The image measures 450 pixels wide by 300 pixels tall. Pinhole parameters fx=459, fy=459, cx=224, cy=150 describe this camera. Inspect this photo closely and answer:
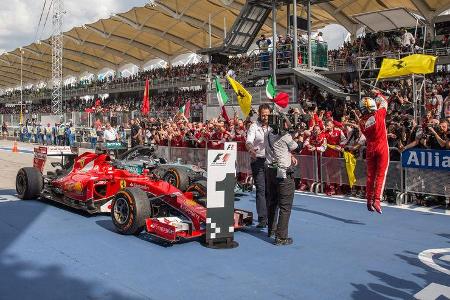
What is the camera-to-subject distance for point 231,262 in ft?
18.6

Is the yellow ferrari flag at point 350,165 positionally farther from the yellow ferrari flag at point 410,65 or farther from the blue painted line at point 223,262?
the yellow ferrari flag at point 410,65

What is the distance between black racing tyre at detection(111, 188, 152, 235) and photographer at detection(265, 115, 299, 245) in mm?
1884

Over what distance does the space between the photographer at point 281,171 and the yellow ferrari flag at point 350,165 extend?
13.6 feet

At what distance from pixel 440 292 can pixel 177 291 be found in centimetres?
271

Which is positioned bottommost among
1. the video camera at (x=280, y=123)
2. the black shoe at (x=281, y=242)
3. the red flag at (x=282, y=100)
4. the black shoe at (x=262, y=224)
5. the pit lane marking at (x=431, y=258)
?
the pit lane marking at (x=431, y=258)

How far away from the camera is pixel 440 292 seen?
4738 mm

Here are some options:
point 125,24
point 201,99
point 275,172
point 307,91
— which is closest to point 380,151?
point 275,172

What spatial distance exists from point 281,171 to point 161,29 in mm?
36494

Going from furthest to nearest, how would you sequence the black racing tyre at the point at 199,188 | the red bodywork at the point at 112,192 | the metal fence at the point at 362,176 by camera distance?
1. the metal fence at the point at 362,176
2. the black racing tyre at the point at 199,188
3. the red bodywork at the point at 112,192

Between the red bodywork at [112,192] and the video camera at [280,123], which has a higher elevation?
the video camera at [280,123]

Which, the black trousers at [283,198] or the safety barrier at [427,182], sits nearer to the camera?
the black trousers at [283,198]

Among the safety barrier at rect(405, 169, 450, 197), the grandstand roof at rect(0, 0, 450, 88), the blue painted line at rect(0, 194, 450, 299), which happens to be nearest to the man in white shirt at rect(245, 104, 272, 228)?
the blue painted line at rect(0, 194, 450, 299)

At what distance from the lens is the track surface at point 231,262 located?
471cm

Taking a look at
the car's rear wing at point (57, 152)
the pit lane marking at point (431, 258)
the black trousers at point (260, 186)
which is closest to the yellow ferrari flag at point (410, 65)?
the black trousers at point (260, 186)
